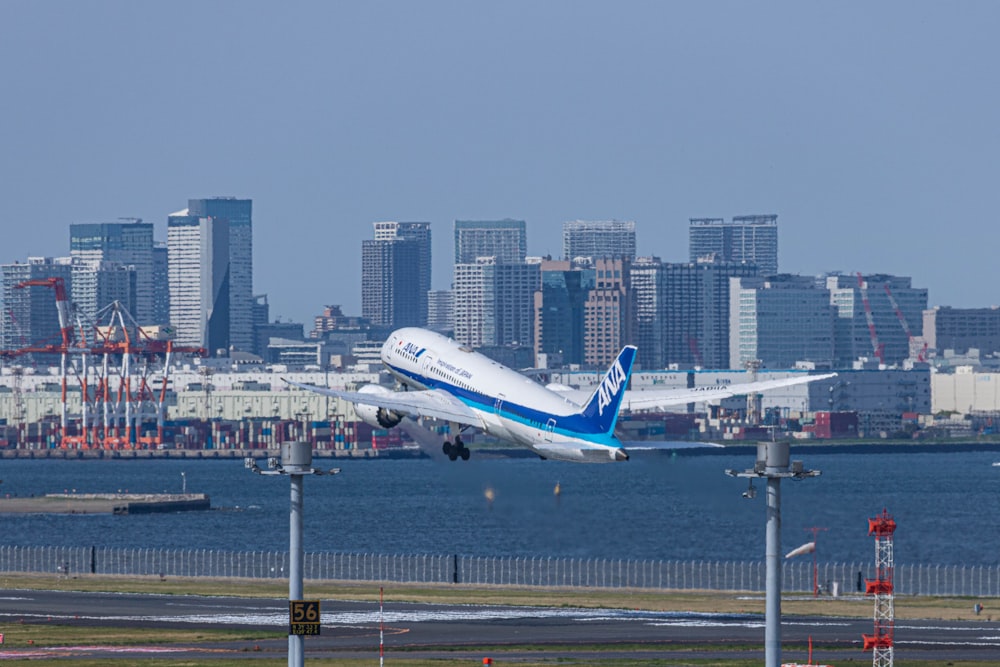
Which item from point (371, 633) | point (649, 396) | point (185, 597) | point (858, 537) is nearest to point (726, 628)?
point (371, 633)

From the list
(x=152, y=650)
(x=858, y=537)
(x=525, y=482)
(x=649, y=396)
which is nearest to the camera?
(x=152, y=650)

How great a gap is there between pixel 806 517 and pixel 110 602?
37574mm

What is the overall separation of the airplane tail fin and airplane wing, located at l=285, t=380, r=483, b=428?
1290 cm

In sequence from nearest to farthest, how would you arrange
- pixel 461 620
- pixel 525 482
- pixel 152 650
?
pixel 152 650 → pixel 461 620 → pixel 525 482

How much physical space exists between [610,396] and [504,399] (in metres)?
11.3

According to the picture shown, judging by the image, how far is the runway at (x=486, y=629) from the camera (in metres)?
85.1

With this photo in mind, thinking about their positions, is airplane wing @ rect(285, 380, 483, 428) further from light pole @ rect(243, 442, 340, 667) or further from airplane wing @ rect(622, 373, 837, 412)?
light pole @ rect(243, 442, 340, 667)

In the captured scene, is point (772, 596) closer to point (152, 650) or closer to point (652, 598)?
point (152, 650)

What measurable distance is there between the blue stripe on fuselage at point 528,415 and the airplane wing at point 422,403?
1.34 feet

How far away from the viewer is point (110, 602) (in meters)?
110

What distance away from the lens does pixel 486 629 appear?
94188 millimetres

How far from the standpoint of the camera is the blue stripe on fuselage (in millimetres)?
102062

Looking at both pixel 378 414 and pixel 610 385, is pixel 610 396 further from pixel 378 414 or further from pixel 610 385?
pixel 378 414

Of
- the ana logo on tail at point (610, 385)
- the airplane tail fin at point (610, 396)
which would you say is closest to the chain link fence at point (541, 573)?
the airplane tail fin at point (610, 396)
